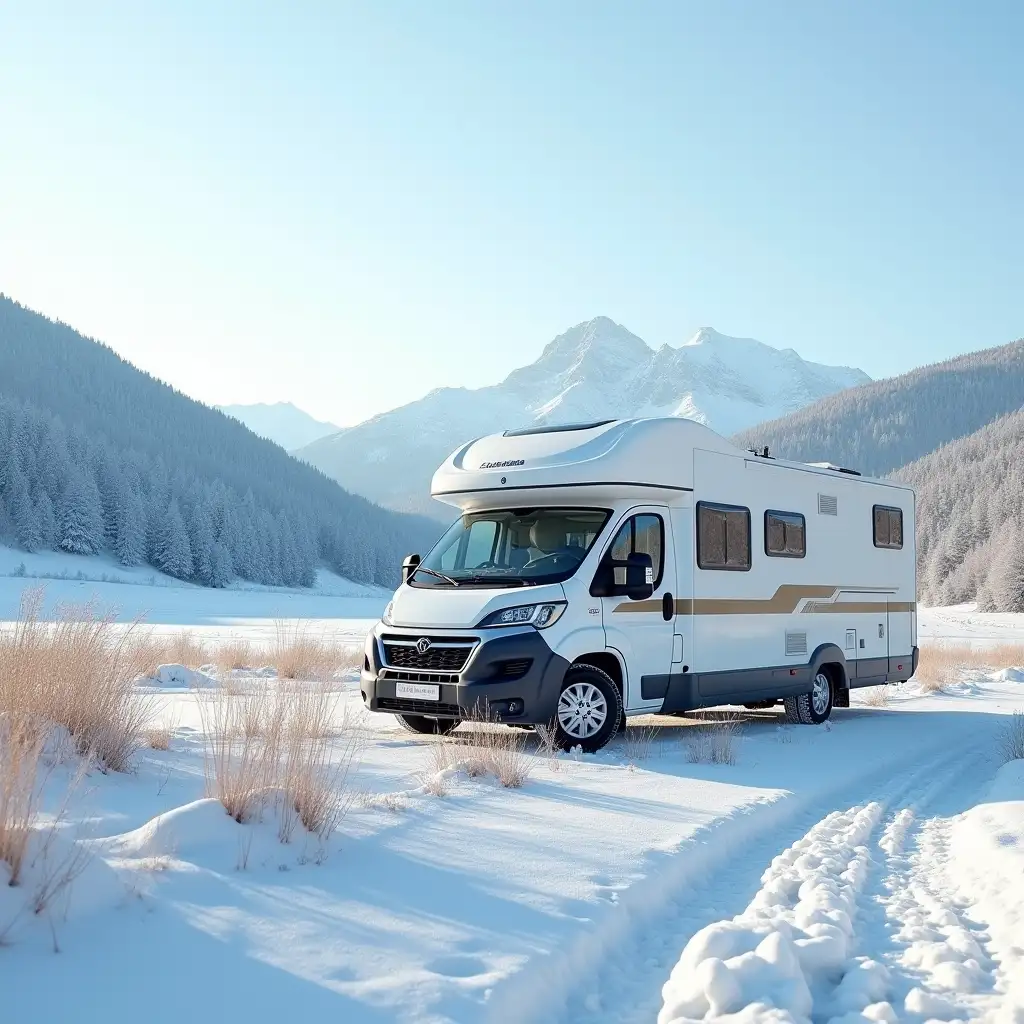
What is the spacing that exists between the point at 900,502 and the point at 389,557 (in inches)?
4116

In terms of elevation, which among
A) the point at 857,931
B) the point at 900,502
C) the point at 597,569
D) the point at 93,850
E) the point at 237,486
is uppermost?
the point at 237,486

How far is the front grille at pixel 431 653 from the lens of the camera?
969 centimetres

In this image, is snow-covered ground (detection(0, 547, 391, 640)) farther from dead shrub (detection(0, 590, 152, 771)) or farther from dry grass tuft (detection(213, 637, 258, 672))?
dead shrub (detection(0, 590, 152, 771))

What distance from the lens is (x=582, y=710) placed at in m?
10.1

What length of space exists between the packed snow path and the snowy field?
14 mm

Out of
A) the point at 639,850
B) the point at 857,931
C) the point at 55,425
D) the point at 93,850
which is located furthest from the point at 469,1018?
the point at 55,425

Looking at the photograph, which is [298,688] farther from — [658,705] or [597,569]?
[658,705]

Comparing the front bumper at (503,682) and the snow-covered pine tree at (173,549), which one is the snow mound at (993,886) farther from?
the snow-covered pine tree at (173,549)

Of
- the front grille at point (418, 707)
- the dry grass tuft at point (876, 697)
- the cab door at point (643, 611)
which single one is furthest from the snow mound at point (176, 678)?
the dry grass tuft at point (876, 697)

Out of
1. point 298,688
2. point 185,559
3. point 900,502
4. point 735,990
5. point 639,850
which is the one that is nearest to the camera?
point 735,990

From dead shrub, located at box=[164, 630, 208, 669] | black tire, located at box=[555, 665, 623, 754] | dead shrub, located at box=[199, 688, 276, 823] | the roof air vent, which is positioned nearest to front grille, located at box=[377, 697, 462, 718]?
black tire, located at box=[555, 665, 623, 754]

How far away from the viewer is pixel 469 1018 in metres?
3.71

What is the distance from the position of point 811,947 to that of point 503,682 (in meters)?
5.28

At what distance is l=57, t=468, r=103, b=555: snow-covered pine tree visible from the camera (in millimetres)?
75875
